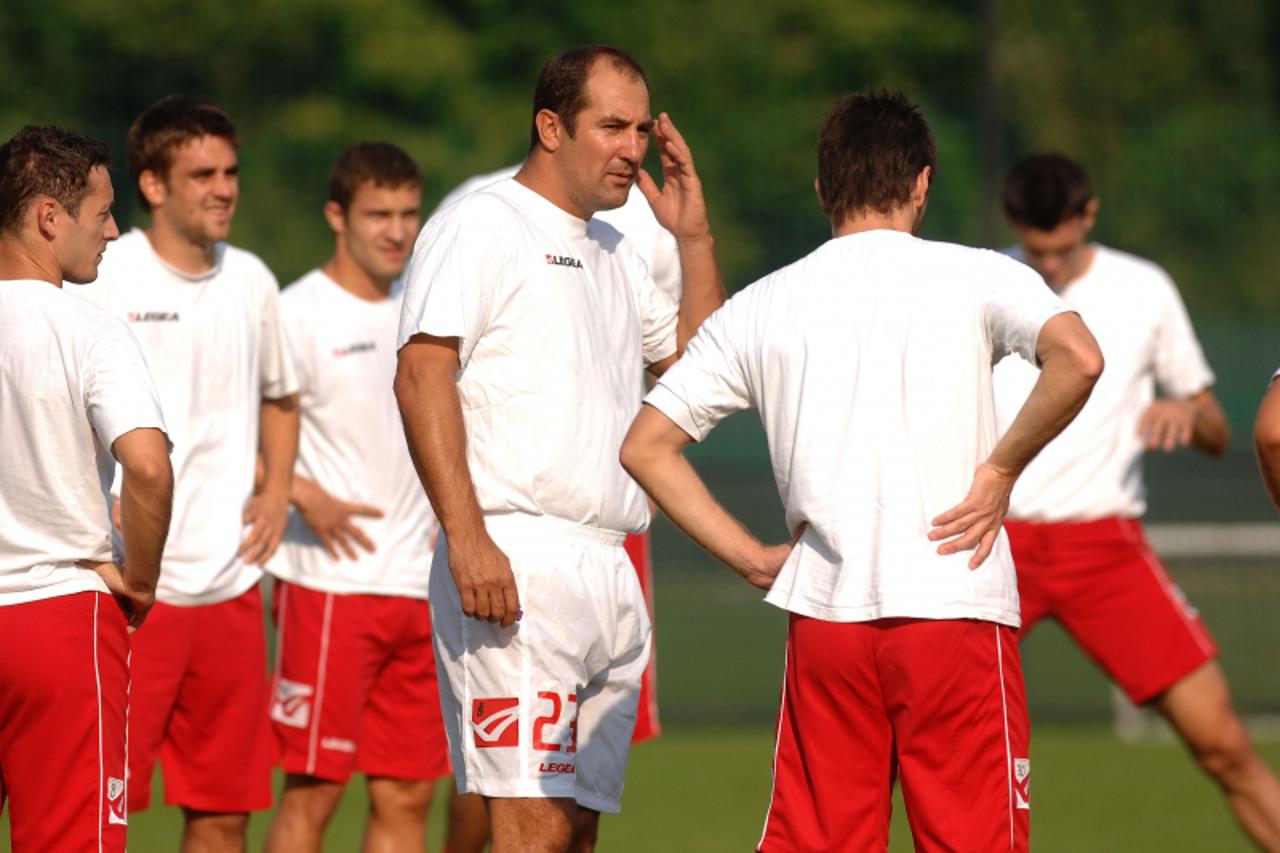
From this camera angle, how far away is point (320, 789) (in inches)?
254

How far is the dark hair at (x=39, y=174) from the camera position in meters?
4.52

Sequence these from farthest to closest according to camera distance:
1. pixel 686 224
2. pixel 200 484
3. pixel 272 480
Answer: pixel 272 480 → pixel 200 484 → pixel 686 224

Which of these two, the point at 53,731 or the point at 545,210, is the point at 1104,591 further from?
the point at 53,731

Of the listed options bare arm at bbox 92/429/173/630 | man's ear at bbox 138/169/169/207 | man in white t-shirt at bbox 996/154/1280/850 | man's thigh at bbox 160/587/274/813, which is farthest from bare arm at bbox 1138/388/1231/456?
bare arm at bbox 92/429/173/630

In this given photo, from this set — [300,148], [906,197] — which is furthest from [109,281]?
[300,148]

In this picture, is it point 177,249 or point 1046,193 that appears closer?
point 177,249

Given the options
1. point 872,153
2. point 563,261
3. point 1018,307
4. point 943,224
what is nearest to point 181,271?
point 563,261

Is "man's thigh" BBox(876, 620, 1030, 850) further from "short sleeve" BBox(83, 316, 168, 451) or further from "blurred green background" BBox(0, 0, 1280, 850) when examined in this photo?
"blurred green background" BBox(0, 0, 1280, 850)

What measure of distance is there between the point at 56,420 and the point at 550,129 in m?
1.38

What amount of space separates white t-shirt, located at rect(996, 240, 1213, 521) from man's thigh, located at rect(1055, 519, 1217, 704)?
112 mm

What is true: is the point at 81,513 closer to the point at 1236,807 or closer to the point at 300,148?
the point at 1236,807

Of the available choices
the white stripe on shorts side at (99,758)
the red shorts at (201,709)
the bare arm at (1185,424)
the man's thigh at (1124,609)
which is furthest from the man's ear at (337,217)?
the bare arm at (1185,424)

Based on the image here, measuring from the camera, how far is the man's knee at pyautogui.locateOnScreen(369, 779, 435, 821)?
654 centimetres

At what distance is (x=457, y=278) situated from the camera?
182 inches
